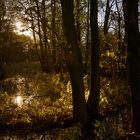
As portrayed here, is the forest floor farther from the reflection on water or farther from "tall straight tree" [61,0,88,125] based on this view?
"tall straight tree" [61,0,88,125]

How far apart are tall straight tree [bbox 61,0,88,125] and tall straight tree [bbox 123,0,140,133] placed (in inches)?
72.1

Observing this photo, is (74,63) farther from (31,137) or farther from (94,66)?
(31,137)

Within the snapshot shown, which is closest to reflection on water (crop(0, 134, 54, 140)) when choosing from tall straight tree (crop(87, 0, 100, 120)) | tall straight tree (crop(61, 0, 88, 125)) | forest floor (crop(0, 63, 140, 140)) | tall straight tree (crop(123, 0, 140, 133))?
forest floor (crop(0, 63, 140, 140))

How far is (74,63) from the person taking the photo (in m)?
10.8

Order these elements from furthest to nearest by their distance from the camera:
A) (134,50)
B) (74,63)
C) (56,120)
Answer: (56,120)
(74,63)
(134,50)

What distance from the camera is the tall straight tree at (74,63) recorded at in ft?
34.2

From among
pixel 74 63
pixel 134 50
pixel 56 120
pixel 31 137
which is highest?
pixel 134 50

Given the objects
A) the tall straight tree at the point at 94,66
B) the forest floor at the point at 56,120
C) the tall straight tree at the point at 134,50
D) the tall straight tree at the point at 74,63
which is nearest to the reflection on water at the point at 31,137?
the forest floor at the point at 56,120

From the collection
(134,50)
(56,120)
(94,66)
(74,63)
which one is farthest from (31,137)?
(134,50)

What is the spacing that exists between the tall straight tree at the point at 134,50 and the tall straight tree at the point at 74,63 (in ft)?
6.01

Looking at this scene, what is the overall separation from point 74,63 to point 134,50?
2.21 meters

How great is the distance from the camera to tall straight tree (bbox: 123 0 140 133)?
30.3 ft

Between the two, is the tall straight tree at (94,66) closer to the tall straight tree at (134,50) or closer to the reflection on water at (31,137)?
the reflection on water at (31,137)

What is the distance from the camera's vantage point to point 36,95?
1853 cm
